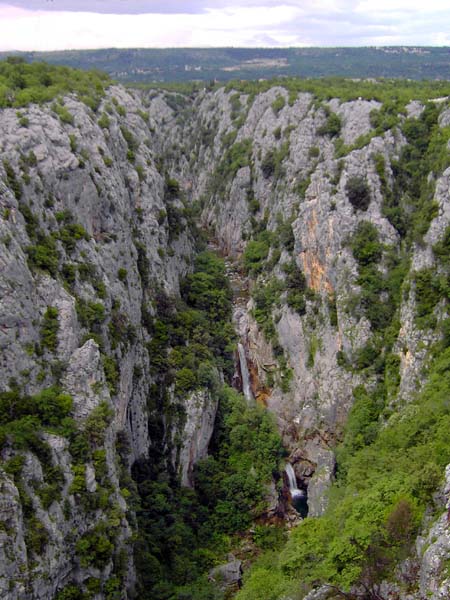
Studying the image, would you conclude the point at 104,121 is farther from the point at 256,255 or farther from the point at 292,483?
the point at 292,483

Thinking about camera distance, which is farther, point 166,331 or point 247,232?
point 247,232

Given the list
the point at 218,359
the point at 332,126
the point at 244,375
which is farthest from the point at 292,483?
the point at 332,126

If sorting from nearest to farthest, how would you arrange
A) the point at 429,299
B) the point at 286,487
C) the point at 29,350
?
the point at 29,350 → the point at 429,299 → the point at 286,487

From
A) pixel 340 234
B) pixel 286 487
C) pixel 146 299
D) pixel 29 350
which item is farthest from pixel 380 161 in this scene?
pixel 29 350

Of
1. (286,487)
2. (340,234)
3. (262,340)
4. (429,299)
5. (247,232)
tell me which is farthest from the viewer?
(247,232)

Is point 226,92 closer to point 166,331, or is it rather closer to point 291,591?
point 166,331

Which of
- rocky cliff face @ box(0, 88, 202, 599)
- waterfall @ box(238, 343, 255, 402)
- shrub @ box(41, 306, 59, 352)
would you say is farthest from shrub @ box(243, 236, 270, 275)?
shrub @ box(41, 306, 59, 352)

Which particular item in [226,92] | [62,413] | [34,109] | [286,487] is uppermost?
[226,92]

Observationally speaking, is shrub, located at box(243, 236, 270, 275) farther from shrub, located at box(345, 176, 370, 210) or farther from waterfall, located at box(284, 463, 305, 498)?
waterfall, located at box(284, 463, 305, 498)
